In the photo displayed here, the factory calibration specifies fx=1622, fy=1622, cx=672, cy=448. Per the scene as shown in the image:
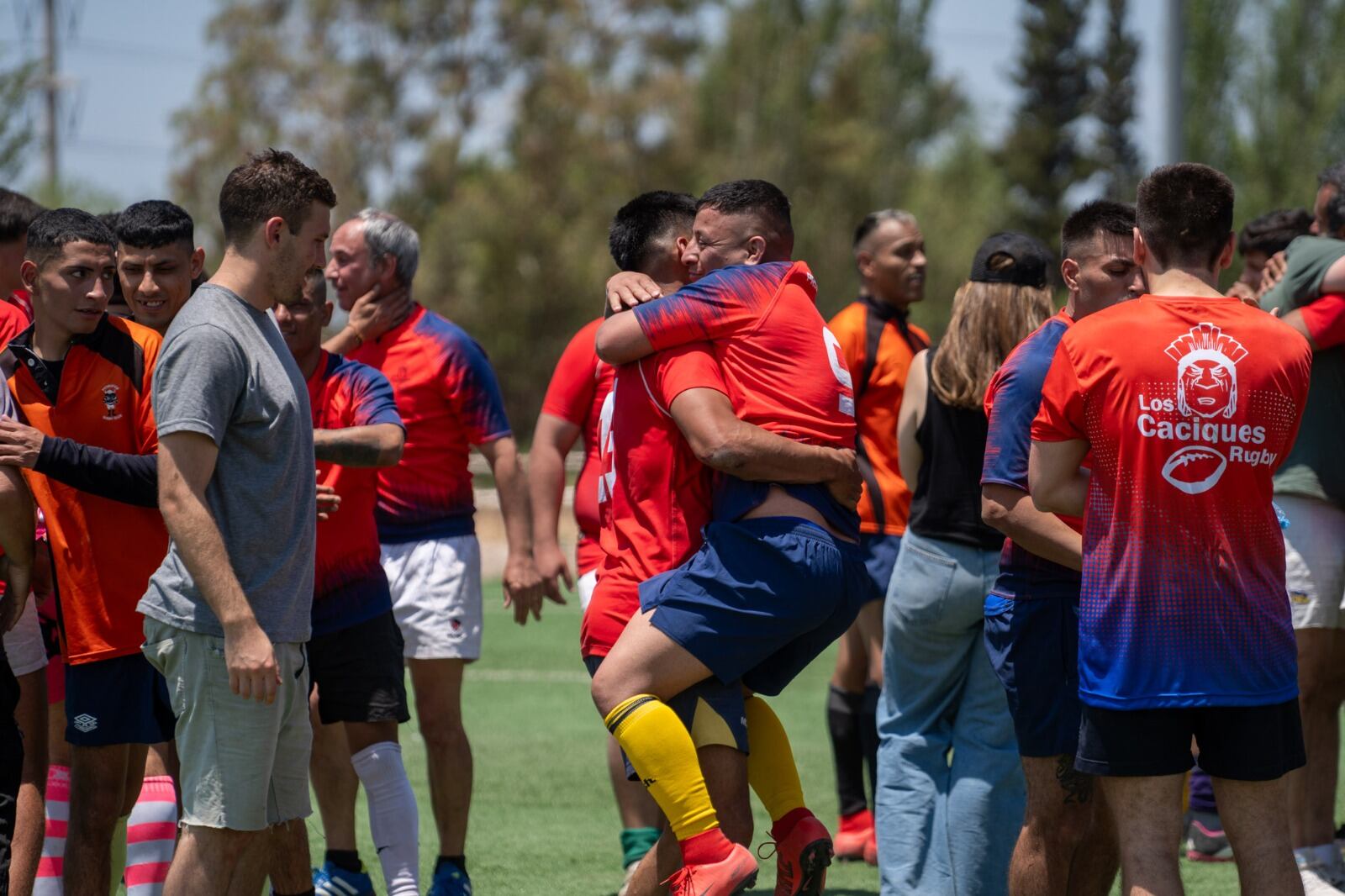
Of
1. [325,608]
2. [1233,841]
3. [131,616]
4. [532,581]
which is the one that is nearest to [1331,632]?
[1233,841]

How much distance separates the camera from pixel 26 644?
5102mm

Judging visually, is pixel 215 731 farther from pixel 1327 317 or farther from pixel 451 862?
pixel 1327 317

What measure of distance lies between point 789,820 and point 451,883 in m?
1.70

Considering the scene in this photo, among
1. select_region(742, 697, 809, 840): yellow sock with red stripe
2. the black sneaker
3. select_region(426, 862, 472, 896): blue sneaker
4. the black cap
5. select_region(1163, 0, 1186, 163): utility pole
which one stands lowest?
the black sneaker

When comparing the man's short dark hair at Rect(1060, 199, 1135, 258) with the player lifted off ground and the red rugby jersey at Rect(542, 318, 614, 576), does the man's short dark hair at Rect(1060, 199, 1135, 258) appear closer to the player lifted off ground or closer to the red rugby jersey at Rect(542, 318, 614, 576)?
the player lifted off ground

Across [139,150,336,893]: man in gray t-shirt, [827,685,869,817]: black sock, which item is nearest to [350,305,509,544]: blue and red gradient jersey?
[827,685,869,817]: black sock

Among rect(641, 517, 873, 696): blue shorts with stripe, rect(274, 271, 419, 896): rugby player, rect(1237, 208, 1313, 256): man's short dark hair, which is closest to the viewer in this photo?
rect(641, 517, 873, 696): blue shorts with stripe

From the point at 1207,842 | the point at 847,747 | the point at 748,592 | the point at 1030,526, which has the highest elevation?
the point at 1030,526

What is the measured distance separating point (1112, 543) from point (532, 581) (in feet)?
8.96

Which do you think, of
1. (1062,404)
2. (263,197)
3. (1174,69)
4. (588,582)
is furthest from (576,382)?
(1174,69)

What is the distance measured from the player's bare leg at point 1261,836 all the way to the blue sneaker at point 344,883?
3112 millimetres

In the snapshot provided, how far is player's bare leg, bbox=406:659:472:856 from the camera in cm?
592

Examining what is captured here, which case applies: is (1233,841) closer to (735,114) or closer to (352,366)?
(352,366)

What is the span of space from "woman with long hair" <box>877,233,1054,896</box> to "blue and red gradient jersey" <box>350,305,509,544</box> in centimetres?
177
